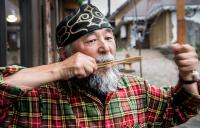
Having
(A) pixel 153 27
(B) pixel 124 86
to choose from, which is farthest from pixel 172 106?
(A) pixel 153 27

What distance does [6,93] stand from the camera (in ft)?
7.40

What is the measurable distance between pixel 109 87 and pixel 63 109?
259 mm

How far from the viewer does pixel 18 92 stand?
2.26 meters

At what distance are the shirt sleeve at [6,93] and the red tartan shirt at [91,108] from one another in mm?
13

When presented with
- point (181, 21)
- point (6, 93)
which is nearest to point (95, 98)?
point (6, 93)

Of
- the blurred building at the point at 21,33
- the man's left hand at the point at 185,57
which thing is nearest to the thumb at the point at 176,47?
the man's left hand at the point at 185,57

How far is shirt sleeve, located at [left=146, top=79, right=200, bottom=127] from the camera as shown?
248 centimetres

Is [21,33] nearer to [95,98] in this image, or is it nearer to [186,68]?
[95,98]

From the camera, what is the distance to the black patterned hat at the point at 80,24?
2.56m

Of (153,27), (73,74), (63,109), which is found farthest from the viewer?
(153,27)

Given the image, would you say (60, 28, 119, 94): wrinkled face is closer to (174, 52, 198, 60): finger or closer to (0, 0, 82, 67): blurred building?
(174, 52, 198, 60): finger

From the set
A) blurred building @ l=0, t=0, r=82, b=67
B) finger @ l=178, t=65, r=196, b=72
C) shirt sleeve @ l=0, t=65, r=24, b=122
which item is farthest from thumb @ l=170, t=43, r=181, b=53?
blurred building @ l=0, t=0, r=82, b=67

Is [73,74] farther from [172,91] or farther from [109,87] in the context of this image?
[172,91]

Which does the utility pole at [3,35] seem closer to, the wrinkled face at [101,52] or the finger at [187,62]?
the wrinkled face at [101,52]
